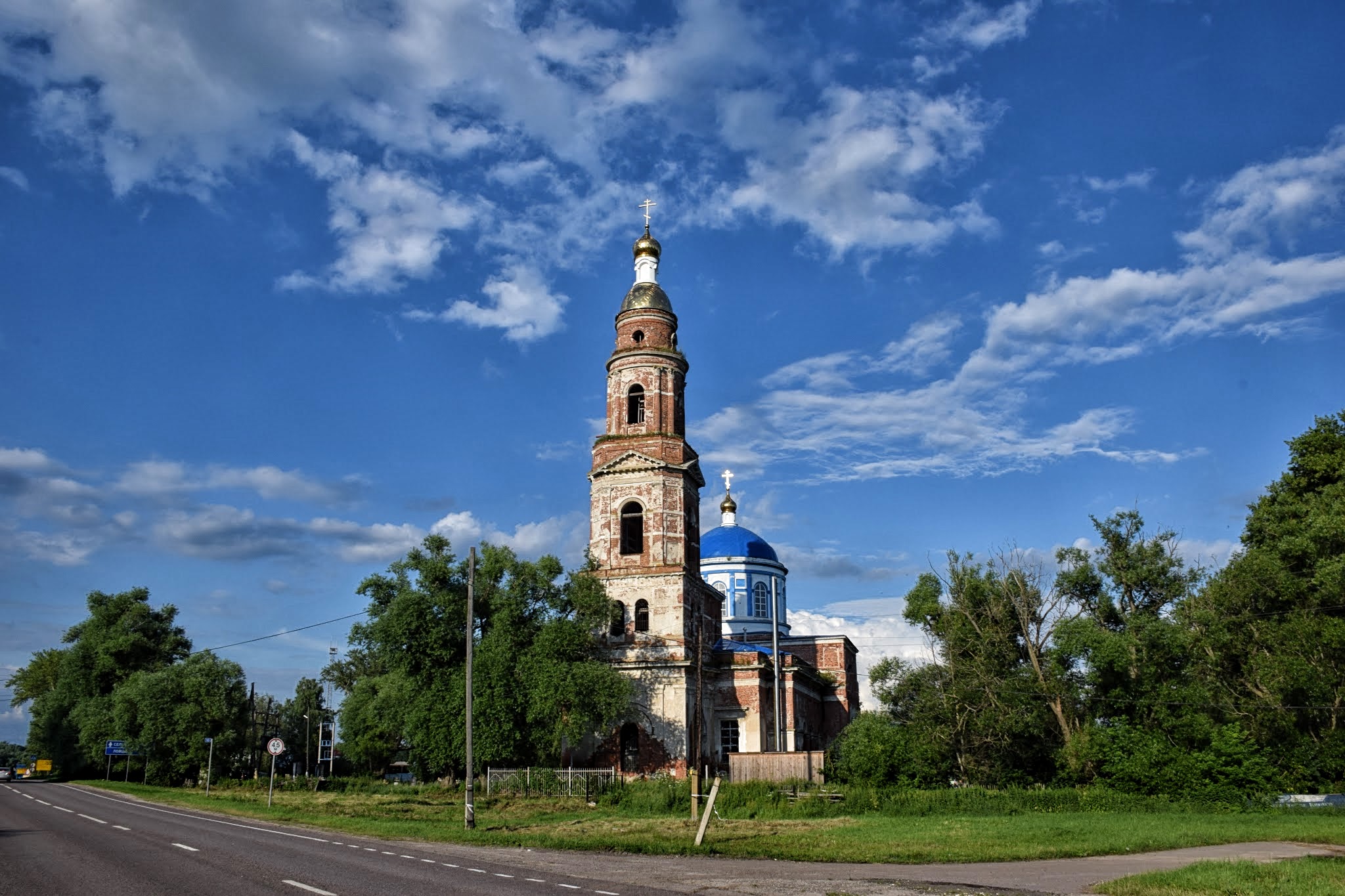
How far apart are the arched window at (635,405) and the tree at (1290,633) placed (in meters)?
23.0

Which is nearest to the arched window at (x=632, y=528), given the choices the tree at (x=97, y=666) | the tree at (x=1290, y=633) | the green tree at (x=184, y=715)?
the tree at (x=1290, y=633)

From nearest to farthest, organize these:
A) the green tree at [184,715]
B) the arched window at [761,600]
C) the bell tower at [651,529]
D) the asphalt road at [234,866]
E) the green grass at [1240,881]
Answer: the green grass at [1240,881]
the asphalt road at [234,866]
the bell tower at [651,529]
the green tree at [184,715]
the arched window at [761,600]

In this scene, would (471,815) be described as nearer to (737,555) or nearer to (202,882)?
(202,882)

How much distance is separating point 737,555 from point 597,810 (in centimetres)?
2737

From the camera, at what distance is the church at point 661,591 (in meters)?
37.8

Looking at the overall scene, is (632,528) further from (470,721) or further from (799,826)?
(799,826)

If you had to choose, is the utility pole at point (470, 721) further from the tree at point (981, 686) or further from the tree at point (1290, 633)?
the tree at point (1290, 633)

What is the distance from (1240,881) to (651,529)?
28.1 metres

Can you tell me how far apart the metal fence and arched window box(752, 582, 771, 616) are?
21782mm

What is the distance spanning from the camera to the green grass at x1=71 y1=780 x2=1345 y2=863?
1833cm

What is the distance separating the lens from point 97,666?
5981 centimetres

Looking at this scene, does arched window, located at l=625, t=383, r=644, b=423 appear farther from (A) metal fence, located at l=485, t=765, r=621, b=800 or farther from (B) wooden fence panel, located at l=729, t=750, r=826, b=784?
(B) wooden fence panel, located at l=729, t=750, r=826, b=784

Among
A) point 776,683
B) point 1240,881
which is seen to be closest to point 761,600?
point 776,683

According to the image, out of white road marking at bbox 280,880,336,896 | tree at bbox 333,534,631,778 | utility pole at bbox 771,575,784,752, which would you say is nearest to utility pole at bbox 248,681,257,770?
tree at bbox 333,534,631,778
